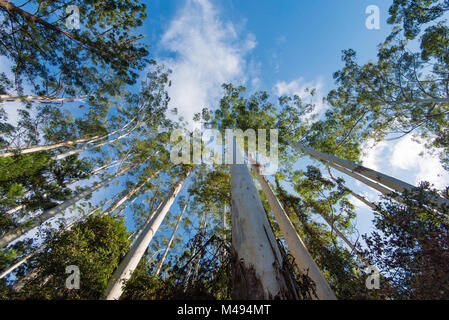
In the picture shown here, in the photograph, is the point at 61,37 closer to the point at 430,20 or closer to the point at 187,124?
the point at 187,124

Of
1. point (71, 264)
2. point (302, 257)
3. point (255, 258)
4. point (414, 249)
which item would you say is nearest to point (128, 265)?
point (71, 264)

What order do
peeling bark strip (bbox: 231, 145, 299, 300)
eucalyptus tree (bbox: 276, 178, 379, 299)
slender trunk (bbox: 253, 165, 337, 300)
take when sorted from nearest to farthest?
peeling bark strip (bbox: 231, 145, 299, 300), slender trunk (bbox: 253, 165, 337, 300), eucalyptus tree (bbox: 276, 178, 379, 299)

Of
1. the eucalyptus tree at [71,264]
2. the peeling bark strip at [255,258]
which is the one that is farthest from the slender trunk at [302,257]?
the eucalyptus tree at [71,264]

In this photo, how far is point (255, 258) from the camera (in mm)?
1933

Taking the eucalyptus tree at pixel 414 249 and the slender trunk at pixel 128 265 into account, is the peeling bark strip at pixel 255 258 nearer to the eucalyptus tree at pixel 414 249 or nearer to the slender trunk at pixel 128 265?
the eucalyptus tree at pixel 414 249

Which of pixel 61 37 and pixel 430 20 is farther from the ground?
pixel 430 20

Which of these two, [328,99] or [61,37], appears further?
[328,99]

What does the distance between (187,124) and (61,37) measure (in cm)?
884

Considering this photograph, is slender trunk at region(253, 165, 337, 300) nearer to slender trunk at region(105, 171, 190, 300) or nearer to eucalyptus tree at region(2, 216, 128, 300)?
slender trunk at region(105, 171, 190, 300)

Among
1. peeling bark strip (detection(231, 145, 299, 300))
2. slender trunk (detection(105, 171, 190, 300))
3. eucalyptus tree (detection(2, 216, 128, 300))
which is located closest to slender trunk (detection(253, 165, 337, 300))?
peeling bark strip (detection(231, 145, 299, 300))

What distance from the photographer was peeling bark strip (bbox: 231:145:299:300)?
5.43ft

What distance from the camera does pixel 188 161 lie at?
11852 mm
